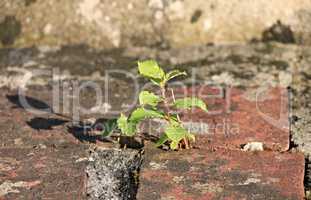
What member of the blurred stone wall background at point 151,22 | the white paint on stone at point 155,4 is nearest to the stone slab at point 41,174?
the blurred stone wall background at point 151,22

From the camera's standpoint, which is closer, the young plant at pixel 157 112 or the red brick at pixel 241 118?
the young plant at pixel 157 112

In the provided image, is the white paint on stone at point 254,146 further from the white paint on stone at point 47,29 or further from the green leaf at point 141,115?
the white paint on stone at point 47,29

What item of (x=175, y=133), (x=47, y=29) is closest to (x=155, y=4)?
(x=47, y=29)

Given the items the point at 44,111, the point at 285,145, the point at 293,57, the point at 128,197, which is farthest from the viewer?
the point at 293,57

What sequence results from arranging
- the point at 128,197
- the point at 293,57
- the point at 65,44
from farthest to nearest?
the point at 65,44, the point at 293,57, the point at 128,197

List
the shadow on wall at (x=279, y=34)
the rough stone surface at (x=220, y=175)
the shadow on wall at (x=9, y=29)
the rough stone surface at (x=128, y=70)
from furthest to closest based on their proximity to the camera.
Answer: the shadow on wall at (x=9, y=29) < the shadow on wall at (x=279, y=34) < the rough stone surface at (x=128, y=70) < the rough stone surface at (x=220, y=175)

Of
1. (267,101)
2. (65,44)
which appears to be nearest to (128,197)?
(267,101)

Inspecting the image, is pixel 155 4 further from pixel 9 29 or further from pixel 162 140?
pixel 162 140

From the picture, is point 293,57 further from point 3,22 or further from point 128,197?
point 3,22
